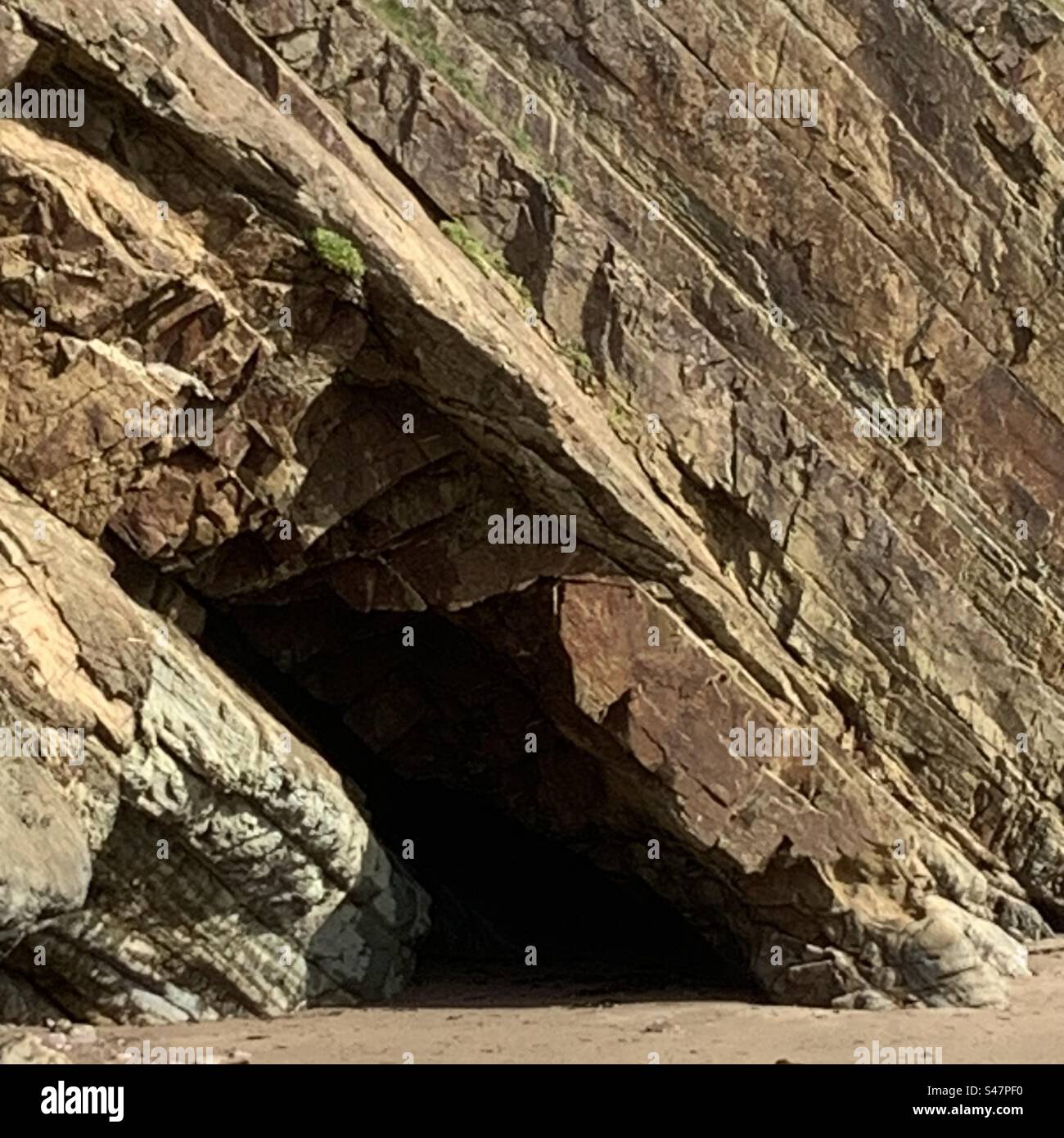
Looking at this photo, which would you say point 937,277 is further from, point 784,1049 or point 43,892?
point 43,892

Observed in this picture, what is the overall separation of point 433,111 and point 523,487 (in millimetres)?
4887

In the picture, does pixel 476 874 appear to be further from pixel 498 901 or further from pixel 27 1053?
pixel 27 1053

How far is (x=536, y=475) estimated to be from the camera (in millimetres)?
15539

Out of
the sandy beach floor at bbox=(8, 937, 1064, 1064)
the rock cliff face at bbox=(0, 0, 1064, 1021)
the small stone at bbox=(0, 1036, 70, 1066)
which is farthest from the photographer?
the rock cliff face at bbox=(0, 0, 1064, 1021)

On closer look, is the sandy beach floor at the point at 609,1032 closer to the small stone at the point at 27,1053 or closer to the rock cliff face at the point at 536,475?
the small stone at the point at 27,1053

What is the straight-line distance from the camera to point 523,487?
1589cm

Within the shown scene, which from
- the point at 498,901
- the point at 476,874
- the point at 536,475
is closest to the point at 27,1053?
the point at 536,475

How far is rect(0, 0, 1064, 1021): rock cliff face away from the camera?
44.0 ft

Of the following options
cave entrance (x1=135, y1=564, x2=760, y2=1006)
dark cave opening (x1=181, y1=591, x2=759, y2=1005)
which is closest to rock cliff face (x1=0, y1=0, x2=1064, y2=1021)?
cave entrance (x1=135, y1=564, x2=760, y2=1006)

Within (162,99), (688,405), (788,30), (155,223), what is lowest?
(688,405)

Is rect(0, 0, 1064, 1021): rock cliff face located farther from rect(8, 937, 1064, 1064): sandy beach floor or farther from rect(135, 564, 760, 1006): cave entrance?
rect(8, 937, 1064, 1064): sandy beach floor

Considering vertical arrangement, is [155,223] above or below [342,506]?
above

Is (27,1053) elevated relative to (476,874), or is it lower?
elevated

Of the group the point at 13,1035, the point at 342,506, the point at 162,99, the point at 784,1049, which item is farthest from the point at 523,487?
the point at 13,1035
